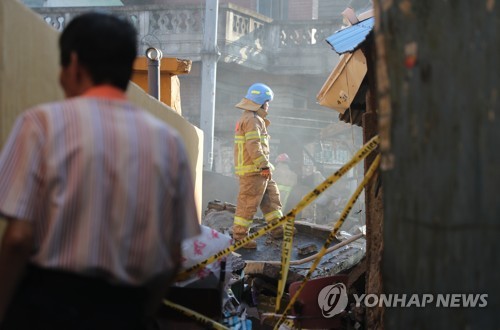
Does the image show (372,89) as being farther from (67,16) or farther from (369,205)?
(67,16)

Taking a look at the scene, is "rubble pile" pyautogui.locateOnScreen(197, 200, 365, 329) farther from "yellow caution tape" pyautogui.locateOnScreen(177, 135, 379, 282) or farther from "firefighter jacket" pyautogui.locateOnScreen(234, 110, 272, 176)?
"firefighter jacket" pyautogui.locateOnScreen(234, 110, 272, 176)

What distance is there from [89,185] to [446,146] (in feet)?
4.18

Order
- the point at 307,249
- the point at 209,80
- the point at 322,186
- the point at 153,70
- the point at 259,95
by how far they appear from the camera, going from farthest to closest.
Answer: the point at 209,80 → the point at 259,95 → the point at 307,249 → the point at 153,70 → the point at 322,186

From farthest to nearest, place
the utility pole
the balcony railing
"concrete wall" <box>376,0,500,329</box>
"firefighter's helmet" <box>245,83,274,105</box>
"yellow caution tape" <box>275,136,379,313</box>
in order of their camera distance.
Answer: the balcony railing → the utility pole → "firefighter's helmet" <box>245,83,274,105</box> → "yellow caution tape" <box>275,136,379,313</box> → "concrete wall" <box>376,0,500,329</box>

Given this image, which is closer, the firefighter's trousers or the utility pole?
the firefighter's trousers

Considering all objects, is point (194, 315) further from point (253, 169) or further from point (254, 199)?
point (253, 169)

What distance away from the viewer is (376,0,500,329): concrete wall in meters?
2.31

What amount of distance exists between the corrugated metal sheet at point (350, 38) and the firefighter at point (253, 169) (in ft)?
10.5

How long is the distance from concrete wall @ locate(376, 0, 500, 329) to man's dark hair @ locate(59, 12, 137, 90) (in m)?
1.01

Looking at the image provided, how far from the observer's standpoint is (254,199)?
8469mm


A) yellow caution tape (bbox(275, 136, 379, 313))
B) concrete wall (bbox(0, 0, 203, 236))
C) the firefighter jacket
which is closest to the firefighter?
the firefighter jacket

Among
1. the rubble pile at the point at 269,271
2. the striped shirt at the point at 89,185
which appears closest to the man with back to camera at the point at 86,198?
the striped shirt at the point at 89,185

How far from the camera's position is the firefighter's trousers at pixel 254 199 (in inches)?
330

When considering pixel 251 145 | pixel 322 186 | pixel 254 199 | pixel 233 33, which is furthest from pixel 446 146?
pixel 233 33
